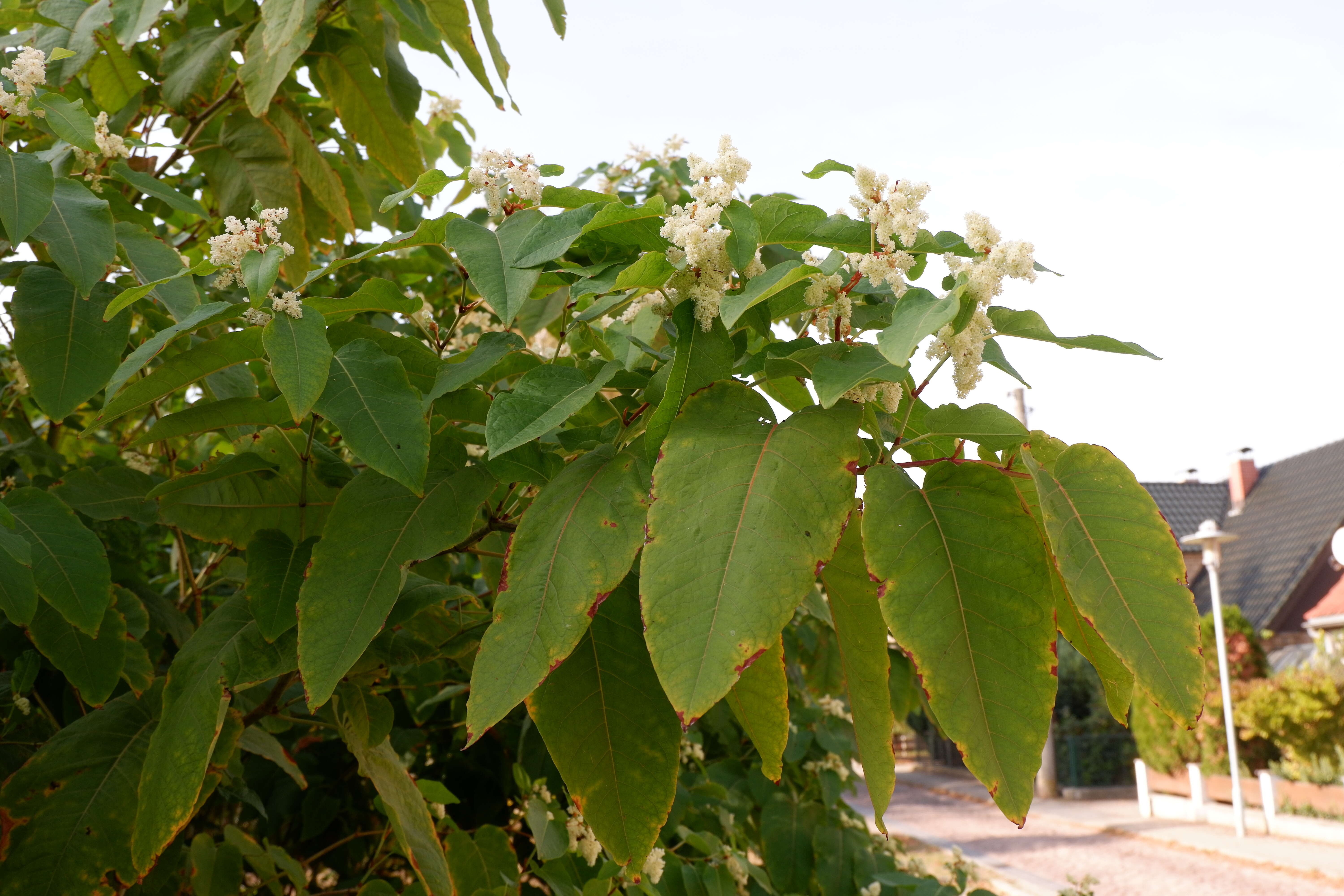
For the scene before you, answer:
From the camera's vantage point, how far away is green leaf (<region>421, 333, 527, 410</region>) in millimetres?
962

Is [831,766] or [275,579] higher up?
[275,579]

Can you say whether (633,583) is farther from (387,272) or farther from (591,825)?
(387,272)

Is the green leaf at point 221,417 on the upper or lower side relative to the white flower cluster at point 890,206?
lower

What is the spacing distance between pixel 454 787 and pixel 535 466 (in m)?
1.99

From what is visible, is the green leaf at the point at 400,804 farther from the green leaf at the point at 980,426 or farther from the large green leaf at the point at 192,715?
the green leaf at the point at 980,426

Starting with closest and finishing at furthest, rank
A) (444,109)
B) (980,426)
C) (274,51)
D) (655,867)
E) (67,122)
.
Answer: (980,426), (67,122), (274,51), (655,867), (444,109)

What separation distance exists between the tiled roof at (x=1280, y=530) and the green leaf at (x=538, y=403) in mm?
24829

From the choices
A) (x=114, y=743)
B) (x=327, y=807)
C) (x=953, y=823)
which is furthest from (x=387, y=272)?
(x=953, y=823)

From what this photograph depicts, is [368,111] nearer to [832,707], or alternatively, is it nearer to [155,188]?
[155,188]

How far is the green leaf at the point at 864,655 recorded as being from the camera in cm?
80

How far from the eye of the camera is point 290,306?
97 centimetres

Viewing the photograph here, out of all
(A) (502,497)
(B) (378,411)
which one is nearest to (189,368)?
(B) (378,411)

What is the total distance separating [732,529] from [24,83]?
112 centimetres

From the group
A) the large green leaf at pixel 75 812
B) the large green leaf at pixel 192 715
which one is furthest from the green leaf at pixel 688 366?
the large green leaf at pixel 75 812
